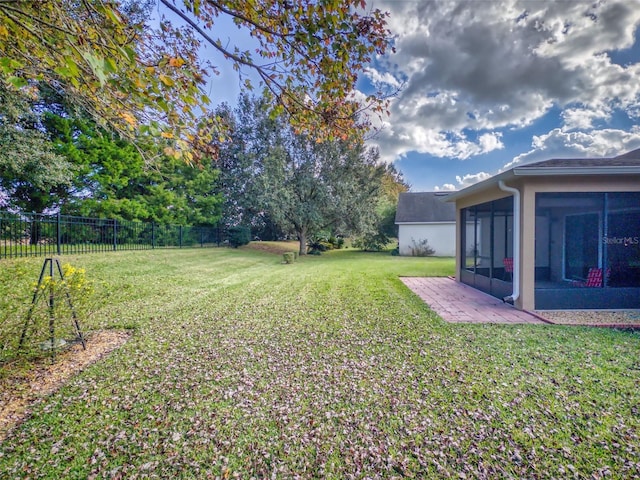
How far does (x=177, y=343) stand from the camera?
12.9 feet

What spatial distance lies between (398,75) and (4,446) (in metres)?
11.3

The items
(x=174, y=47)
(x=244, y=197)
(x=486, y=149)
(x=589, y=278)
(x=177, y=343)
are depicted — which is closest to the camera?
(x=174, y=47)

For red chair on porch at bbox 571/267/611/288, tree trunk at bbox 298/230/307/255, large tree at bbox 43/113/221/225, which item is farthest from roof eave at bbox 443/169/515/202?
tree trunk at bbox 298/230/307/255

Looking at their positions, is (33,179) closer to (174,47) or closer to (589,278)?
(174,47)

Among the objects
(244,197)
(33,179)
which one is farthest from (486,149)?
(33,179)

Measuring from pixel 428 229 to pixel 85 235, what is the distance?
18.3m

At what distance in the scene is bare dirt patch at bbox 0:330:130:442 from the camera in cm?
245

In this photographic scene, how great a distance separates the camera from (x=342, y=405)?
8.43 ft

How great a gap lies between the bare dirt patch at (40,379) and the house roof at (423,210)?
18.3m

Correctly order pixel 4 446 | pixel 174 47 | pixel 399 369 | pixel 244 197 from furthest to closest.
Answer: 1. pixel 244 197
2. pixel 174 47
3. pixel 399 369
4. pixel 4 446

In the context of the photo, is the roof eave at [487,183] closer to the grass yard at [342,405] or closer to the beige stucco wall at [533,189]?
the beige stucco wall at [533,189]

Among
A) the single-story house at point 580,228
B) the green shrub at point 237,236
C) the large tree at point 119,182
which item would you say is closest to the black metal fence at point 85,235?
the large tree at point 119,182

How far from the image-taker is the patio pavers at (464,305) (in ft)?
16.7

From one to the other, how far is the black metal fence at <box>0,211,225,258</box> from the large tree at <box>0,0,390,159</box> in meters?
7.41
